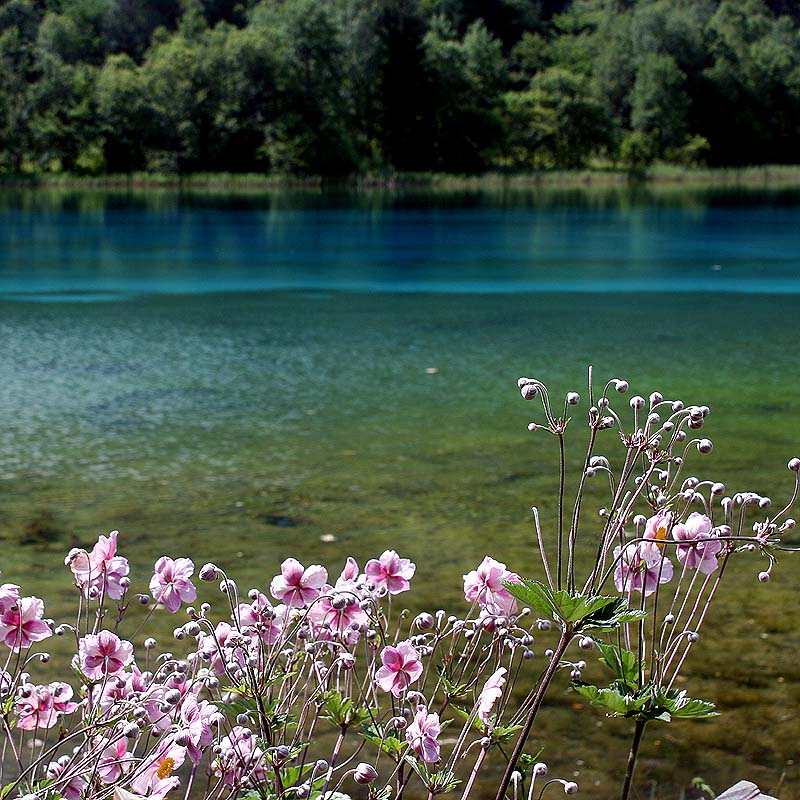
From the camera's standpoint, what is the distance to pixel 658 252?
2617cm

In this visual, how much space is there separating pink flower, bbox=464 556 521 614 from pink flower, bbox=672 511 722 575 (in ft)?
1.10

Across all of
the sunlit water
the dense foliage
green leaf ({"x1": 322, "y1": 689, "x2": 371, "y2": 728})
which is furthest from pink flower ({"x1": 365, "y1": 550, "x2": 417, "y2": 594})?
the dense foliage

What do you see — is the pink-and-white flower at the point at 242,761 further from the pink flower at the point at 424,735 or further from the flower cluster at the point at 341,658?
the pink flower at the point at 424,735

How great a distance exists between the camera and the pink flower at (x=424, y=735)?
205cm

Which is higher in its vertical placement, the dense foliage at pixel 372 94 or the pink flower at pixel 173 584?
the dense foliage at pixel 372 94

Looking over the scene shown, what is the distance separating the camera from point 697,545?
7.67ft

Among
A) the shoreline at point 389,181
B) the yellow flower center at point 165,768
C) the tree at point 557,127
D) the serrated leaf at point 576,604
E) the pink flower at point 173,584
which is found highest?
the tree at point 557,127

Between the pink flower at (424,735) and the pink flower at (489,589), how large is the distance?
0.97ft

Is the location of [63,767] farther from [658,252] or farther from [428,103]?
[428,103]

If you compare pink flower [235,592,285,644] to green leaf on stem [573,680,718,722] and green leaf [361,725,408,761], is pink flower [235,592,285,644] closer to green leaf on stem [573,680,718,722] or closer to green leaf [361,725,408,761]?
green leaf [361,725,408,761]

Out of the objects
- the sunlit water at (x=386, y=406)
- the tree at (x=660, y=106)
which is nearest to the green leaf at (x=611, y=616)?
the sunlit water at (x=386, y=406)

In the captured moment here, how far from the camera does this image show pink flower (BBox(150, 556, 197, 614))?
2303mm

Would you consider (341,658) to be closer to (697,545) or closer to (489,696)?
(489,696)

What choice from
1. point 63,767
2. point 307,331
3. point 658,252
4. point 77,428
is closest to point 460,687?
point 63,767
